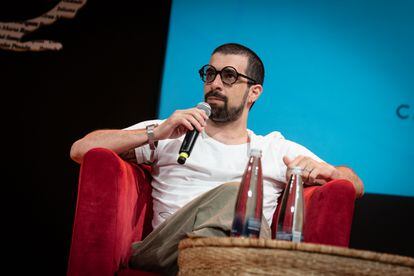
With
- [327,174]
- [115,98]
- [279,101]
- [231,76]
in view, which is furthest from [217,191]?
[115,98]

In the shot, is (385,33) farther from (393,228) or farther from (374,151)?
(393,228)

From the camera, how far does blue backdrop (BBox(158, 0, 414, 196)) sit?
289 cm

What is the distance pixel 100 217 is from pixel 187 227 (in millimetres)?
265

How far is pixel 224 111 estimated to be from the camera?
2414 mm

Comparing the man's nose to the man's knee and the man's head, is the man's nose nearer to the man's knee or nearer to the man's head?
the man's head

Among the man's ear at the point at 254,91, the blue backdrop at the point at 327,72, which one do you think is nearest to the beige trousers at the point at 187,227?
the man's ear at the point at 254,91

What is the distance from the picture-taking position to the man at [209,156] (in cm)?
174

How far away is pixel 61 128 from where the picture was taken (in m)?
3.18

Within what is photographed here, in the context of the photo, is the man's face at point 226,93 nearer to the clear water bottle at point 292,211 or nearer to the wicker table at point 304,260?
the clear water bottle at point 292,211

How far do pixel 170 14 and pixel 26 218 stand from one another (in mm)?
1369

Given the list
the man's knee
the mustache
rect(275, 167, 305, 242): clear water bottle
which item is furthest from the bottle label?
the mustache

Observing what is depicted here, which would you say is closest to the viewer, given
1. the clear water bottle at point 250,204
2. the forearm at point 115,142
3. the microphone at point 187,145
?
the clear water bottle at point 250,204

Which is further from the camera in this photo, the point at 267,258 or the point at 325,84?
the point at 325,84

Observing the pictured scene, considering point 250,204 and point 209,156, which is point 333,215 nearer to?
point 250,204
